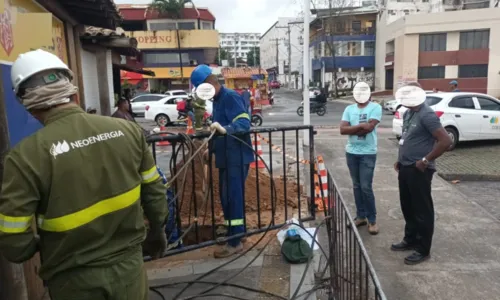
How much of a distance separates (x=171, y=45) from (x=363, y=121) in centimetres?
4488

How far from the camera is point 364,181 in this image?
5125 millimetres

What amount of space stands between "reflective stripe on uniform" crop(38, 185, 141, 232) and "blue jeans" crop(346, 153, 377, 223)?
367 cm

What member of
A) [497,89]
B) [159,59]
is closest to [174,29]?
[159,59]

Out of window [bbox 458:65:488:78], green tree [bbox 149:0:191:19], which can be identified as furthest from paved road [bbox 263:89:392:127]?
green tree [bbox 149:0:191:19]

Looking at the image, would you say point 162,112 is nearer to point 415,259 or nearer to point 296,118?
point 296,118

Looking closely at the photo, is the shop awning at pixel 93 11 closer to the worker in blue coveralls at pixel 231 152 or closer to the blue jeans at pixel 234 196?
the worker in blue coveralls at pixel 231 152

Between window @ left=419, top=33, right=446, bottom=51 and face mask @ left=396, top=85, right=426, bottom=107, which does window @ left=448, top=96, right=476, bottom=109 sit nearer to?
face mask @ left=396, top=85, right=426, bottom=107

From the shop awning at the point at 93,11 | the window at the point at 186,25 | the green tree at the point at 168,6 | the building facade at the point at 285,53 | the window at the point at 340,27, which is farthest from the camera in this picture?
the building facade at the point at 285,53

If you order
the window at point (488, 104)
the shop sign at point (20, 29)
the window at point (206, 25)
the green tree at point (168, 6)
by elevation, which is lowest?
the window at point (488, 104)

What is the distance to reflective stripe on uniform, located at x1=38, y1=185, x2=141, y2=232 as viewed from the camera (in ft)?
6.16

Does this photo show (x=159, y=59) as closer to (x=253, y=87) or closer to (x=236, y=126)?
(x=253, y=87)

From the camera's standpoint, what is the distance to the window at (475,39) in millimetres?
38812

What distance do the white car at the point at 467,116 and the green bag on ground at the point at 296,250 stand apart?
26.3 ft

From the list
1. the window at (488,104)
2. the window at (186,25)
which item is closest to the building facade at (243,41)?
the window at (186,25)
